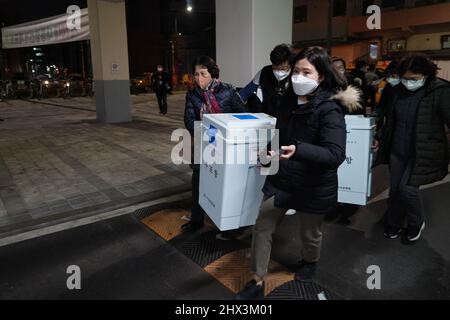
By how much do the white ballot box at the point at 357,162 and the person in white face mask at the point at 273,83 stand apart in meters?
0.83

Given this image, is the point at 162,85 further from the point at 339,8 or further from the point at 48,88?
the point at 339,8

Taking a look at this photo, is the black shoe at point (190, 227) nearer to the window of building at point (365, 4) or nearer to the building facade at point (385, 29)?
the building facade at point (385, 29)

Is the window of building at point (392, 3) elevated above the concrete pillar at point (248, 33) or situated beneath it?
elevated above

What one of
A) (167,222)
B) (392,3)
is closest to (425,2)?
(392,3)

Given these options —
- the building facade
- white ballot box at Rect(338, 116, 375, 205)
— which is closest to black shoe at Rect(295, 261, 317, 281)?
white ballot box at Rect(338, 116, 375, 205)

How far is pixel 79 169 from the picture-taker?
638 centimetres

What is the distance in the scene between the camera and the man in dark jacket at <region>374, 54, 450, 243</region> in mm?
3369

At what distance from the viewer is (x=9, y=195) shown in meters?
5.14

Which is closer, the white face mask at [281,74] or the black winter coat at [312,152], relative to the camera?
the black winter coat at [312,152]

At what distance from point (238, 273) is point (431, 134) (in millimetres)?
2097

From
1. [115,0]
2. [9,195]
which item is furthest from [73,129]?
[9,195]

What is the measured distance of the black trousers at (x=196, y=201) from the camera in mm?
3783

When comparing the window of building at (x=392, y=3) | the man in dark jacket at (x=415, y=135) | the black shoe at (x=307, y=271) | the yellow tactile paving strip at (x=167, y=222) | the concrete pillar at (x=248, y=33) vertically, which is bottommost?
the yellow tactile paving strip at (x=167, y=222)

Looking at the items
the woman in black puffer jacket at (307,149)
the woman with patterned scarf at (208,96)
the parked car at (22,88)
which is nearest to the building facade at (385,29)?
the parked car at (22,88)
